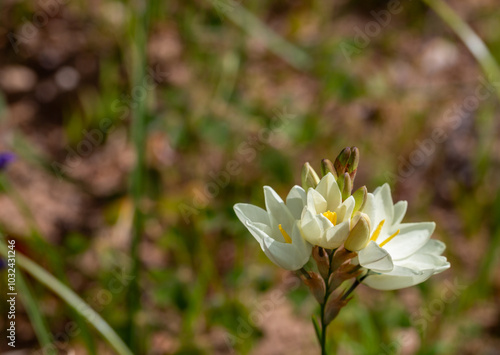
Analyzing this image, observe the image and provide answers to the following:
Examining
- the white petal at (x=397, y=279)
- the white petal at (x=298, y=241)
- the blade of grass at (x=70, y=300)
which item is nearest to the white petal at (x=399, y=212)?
the white petal at (x=397, y=279)

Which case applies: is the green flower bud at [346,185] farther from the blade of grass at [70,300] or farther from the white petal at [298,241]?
the blade of grass at [70,300]

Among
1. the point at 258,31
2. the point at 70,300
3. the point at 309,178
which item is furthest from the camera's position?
the point at 258,31

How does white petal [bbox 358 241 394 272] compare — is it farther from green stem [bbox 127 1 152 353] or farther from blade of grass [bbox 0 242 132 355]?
green stem [bbox 127 1 152 353]

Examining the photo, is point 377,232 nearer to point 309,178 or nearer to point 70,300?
point 309,178

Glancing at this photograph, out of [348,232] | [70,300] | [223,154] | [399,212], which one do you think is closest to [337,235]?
[348,232]

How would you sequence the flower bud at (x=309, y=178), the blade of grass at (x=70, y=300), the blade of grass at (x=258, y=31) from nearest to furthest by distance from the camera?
the flower bud at (x=309, y=178) < the blade of grass at (x=70, y=300) < the blade of grass at (x=258, y=31)

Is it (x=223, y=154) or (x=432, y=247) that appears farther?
(x=223, y=154)

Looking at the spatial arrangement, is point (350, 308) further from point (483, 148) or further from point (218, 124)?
point (483, 148)
